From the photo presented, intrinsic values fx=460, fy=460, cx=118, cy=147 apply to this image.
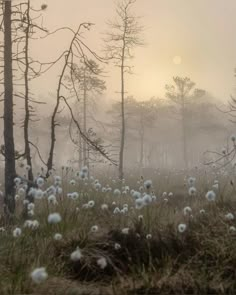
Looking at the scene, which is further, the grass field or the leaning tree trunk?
the leaning tree trunk

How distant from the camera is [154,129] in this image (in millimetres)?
66250

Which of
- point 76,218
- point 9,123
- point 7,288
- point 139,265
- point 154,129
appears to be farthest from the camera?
point 154,129

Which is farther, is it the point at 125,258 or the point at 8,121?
the point at 8,121

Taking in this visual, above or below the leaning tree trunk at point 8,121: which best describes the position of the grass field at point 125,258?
below

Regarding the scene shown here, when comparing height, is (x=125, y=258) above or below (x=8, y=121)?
below

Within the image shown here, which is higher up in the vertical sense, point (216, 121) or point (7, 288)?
point (216, 121)

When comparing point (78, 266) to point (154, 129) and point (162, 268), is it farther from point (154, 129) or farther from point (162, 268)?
point (154, 129)

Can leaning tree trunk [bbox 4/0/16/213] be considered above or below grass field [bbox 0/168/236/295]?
above

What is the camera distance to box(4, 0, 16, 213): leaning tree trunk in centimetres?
1155

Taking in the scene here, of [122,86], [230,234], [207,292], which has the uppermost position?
[122,86]

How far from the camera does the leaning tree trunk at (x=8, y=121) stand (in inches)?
455

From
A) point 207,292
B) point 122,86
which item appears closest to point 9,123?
point 207,292

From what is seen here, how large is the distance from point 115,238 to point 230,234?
1.75 metres

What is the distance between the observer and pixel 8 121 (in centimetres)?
1172
